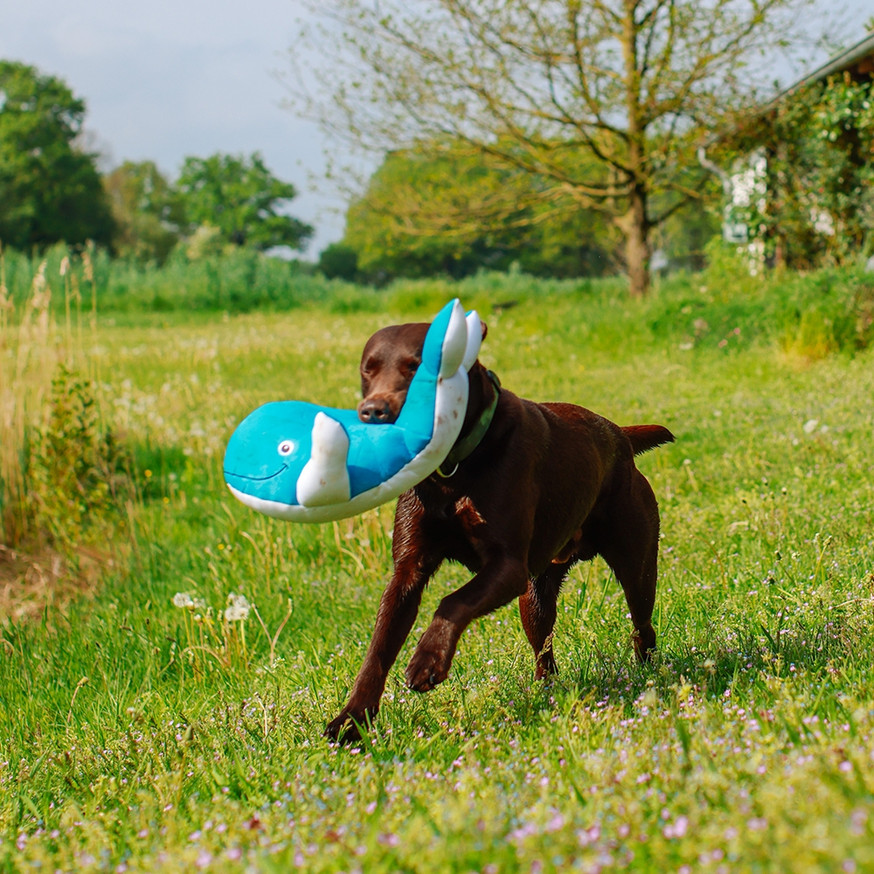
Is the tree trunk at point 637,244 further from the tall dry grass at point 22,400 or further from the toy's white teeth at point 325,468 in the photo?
the toy's white teeth at point 325,468

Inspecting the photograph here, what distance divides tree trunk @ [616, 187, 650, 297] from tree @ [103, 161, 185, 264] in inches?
2346

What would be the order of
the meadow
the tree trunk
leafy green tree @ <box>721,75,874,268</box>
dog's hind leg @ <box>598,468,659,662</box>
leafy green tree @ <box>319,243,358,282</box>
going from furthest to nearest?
1. leafy green tree @ <box>319,243,358,282</box>
2. the tree trunk
3. leafy green tree @ <box>721,75,874,268</box>
4. dog's hind leg @ <box>598,468,659,662</box>
5. the meadow

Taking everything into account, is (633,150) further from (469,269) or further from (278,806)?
(469,269)

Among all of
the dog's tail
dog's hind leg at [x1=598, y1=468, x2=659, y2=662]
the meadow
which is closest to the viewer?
the meadow

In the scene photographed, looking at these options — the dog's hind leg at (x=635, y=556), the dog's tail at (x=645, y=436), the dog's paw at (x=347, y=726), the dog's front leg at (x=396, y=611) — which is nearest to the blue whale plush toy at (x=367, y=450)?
the dog's front leg at (x=396, y=611)

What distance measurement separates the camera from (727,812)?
5.10 ft

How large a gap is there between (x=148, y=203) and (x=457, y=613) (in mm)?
88926

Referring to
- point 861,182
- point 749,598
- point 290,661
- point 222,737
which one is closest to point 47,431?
point 290,661

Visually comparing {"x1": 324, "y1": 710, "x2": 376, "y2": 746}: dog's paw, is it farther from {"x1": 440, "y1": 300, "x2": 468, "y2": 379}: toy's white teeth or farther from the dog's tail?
the dog's tail

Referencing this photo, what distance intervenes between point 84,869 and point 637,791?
994 mm

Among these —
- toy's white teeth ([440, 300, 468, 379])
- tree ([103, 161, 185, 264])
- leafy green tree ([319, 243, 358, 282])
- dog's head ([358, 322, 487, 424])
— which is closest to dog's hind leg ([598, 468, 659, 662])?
dog's head ([358, 322, 487, 424])

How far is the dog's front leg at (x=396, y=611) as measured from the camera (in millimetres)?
2566

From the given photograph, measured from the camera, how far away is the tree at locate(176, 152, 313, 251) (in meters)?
79.5

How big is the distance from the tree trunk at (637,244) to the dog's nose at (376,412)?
14406 millimetres
